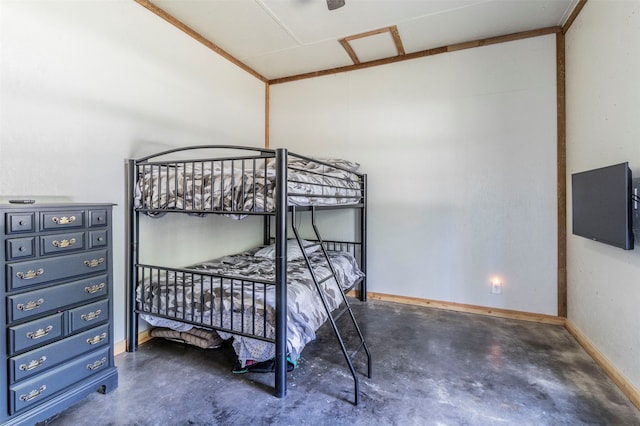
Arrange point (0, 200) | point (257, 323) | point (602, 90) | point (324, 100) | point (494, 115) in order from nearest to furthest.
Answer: point (0, 200)
point (257, 323)
point (602, 90)
point (494, 115)
point (324, 100)

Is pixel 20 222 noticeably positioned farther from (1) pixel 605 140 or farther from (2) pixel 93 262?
(1) pixel 605 140

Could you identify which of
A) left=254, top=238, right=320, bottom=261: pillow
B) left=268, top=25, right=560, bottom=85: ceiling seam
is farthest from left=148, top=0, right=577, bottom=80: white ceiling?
left=254, top=238, right=320, bottom=261: pillow

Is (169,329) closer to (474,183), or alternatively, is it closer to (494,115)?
(474,183)

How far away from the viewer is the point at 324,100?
377 centimetres

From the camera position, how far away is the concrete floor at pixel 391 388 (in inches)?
63.4

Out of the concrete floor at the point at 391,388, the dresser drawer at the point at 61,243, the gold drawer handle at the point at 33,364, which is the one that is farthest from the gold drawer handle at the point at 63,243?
the concrete floor at the point at 391,388

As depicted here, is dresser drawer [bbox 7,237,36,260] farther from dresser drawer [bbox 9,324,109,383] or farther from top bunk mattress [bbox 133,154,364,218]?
top bunk mattress [bbox 133,154,364,218]

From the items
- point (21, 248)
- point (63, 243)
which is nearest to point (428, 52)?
point (63, 243)

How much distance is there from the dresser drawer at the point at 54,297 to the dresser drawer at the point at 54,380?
309 millimetres

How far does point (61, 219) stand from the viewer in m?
1.58

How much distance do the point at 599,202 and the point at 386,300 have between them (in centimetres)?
210

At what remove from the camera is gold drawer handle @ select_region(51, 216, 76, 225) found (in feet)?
5.10

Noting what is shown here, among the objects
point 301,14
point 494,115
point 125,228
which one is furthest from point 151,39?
point 494,115

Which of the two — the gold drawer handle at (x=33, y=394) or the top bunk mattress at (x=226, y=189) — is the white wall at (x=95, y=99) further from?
the gold drawer handle at (x=33, y=394)
